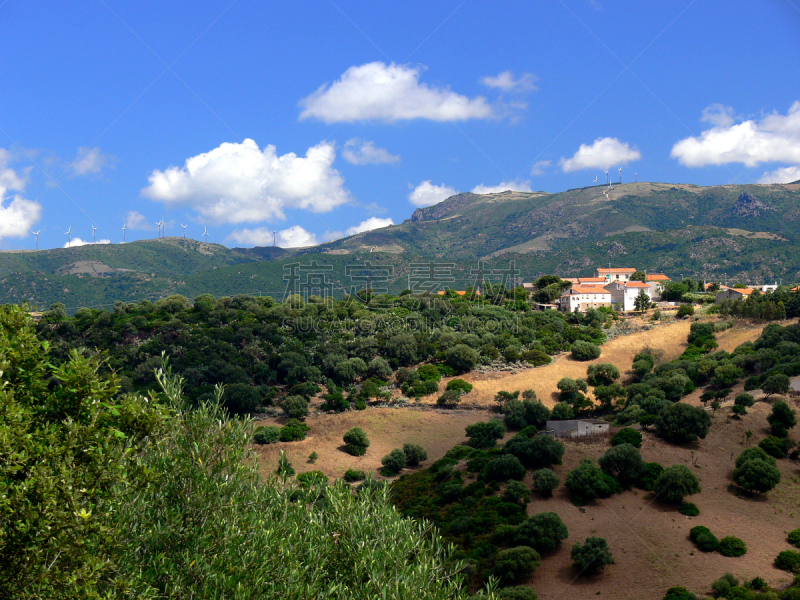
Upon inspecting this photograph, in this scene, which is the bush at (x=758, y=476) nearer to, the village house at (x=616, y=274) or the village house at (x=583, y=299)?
the village house at (x=583, y=299)

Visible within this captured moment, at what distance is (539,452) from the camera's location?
28719 mm

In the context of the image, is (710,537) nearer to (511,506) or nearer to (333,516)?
(511,506)

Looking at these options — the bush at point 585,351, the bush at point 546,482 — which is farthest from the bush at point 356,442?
the bush at point 585,351

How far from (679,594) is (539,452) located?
10643 mm

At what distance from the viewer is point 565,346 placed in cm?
5969

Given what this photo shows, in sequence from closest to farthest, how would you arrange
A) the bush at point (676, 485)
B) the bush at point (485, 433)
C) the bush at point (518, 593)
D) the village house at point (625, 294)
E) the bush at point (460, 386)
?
the bush at point (518, 593)
the bush at point (676, 485)
the bush at point (485, 433)
the bush at point (460, 386)
the village house at point (625, 294)

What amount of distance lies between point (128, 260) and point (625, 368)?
173362 mm

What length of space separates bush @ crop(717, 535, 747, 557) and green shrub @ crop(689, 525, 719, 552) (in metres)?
0.20

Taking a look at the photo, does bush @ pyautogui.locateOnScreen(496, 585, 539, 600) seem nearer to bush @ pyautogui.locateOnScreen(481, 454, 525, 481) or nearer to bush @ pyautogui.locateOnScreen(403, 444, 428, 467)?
bush @ pyautogui.locateOnScreen(481, 454, 525, 481)

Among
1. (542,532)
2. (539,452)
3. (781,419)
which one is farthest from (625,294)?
(542,532)

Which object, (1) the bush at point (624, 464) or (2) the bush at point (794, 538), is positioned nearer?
(2) the bush at point (794, 538)

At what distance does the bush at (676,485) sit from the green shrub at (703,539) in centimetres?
217

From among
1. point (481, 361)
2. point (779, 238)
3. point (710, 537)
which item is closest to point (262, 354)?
point (481, 361)

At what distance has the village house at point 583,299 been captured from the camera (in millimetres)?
79500
